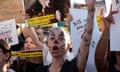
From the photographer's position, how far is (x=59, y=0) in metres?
3.39

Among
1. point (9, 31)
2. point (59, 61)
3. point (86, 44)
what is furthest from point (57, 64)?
point (9, 31)

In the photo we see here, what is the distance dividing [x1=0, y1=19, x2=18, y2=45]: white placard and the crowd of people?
19 centimetres

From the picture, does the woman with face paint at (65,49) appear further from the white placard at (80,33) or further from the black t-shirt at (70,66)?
the white placard at (80,33)

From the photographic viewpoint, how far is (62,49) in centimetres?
288

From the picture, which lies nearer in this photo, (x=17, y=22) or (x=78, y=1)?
(x=78, y=1)

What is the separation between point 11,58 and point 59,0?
676 millimetres

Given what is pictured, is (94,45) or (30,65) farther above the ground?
(94,45)

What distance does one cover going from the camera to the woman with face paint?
2.76 metres

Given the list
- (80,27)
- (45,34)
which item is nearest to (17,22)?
(45,34)

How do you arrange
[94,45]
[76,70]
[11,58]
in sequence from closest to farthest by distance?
1. [76,70]
2. [94,45]
3. [11,58]

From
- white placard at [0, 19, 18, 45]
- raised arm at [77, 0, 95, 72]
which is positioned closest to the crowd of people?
raised arm at [77, 0, 95, 72]

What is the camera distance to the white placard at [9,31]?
3.67 metres

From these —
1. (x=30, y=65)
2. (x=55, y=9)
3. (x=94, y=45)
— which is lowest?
(x=30, y=65)

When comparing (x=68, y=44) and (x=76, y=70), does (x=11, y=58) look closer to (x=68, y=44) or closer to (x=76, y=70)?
(x=68, y=44)
